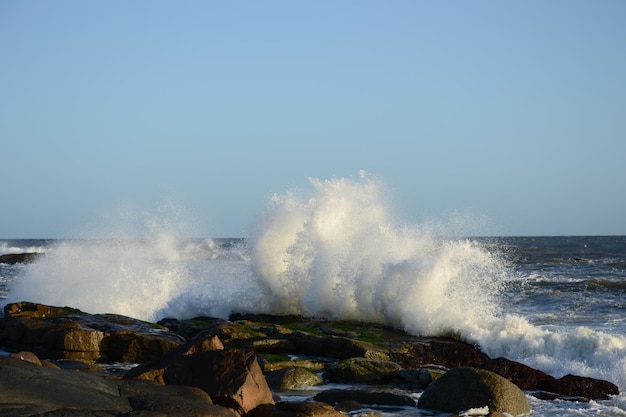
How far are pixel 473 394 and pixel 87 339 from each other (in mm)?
6406

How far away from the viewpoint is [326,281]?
20062 millimetres

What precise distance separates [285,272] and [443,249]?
4412mm

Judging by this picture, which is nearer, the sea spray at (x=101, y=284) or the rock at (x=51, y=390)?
the rock at (x=51, y=390)

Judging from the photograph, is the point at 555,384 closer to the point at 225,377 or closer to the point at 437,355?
the point at 437,355

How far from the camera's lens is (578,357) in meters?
13.7

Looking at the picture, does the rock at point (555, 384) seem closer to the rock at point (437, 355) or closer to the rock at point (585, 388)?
the rock at point (585, 388)

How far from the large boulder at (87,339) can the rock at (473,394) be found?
4814 mm

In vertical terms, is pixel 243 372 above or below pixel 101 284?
below

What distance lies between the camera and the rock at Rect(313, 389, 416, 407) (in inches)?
387

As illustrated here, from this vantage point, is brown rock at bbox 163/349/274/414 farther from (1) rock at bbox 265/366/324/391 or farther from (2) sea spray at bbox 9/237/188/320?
(2) sea spray at bbox 9/237/188/320

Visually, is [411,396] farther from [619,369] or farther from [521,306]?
[521,306]

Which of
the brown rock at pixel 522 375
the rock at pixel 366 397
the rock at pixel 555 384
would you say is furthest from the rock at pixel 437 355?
the rock at pixel 366 397

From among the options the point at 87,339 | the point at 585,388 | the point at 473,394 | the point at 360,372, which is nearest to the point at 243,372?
the point at 473,394

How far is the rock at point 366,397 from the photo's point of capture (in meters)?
9.83
